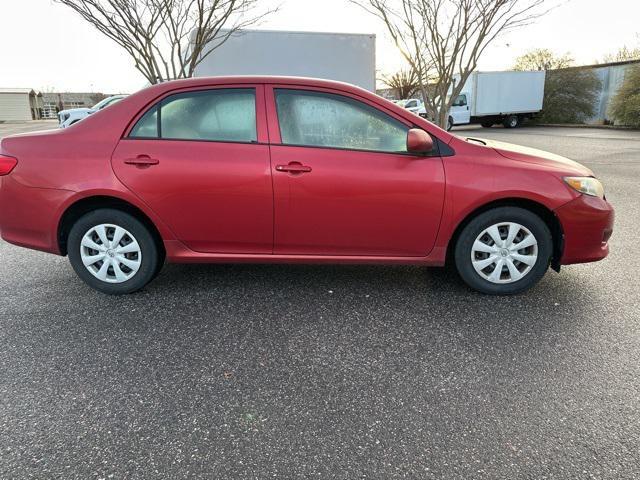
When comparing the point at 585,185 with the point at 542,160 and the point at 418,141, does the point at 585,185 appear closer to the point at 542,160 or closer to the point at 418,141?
the point at 542,160

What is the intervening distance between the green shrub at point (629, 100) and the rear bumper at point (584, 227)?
81.3 feet

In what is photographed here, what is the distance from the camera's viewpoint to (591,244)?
354 centimetres

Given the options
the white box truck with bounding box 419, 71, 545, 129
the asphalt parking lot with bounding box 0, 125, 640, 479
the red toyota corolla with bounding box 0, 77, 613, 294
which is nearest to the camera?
the asphalt parking lot with bounding box 0, 125, 640, 479

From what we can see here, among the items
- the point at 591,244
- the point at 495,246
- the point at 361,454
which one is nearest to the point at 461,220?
the point at 495,246

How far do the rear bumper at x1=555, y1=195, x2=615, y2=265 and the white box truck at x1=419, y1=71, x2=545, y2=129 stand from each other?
78.5ft

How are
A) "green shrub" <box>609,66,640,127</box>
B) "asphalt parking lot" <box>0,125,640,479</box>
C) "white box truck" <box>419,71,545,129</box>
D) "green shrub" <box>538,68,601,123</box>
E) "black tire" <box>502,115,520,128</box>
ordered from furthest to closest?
1. "black tire" <box>502,115,520,128</box>
2. "green shrub" <box>538,68,601,123</box>
3. "white box truck" <box>419,71,545,129</box>
4. "green shrub" <box>609,66,640,127</box>
5. "asphalt parking lot" <box>0,125,640,479</box>

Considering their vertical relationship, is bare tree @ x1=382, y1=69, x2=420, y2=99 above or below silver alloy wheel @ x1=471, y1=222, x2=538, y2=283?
above

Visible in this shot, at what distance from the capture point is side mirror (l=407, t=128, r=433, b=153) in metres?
3.31

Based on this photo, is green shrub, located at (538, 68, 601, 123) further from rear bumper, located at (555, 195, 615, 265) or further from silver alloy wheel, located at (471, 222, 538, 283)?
silver alloy wheel, located at (471, 222, 538, 283)

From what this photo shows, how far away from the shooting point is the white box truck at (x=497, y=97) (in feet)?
88.7

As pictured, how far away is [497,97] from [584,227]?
2672 cm

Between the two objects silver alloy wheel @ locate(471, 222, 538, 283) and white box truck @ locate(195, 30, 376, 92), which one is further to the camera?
white box truck @ locate(195, 30, 376, 92)

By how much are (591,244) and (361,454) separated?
255 centimetres

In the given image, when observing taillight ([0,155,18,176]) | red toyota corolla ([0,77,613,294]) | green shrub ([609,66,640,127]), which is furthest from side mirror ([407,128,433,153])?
green shrub ([609,66,640,127])
